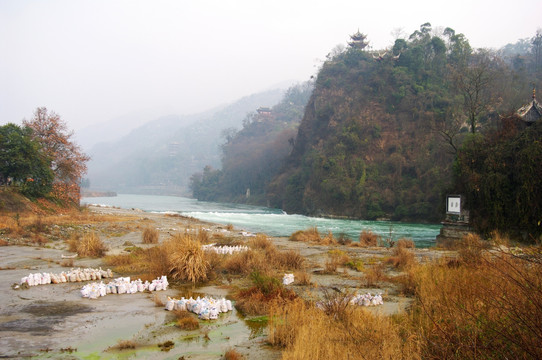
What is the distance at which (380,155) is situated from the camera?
199 feet

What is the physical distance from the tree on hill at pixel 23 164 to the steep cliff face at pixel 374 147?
1490 inches

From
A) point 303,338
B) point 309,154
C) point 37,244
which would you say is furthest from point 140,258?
point 309,154

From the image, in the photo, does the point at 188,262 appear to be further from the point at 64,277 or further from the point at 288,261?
the point at 288,261

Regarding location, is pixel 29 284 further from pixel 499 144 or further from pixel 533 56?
pixel 533 56

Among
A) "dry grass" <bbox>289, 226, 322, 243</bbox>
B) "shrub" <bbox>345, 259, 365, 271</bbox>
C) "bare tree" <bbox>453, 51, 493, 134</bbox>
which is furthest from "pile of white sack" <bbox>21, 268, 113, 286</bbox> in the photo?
"bare tree" <bbox>453, 51, 493, 134</bbox>

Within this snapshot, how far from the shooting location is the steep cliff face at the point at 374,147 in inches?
2107

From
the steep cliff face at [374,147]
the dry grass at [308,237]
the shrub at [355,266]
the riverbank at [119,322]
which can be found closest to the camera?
the riverbank at [119,322]

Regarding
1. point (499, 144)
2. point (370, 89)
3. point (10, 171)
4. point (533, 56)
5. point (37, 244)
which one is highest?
point (533, 56)

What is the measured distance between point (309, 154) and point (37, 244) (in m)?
57.5

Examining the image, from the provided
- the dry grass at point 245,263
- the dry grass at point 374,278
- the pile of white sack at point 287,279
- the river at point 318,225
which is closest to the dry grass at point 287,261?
the dry grass at point 245,263

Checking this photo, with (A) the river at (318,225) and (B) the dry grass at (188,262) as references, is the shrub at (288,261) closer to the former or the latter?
(B) the dry grass at (188,262)

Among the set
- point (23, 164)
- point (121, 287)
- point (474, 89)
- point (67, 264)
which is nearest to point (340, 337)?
point (121, 287)

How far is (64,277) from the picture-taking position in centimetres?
1076

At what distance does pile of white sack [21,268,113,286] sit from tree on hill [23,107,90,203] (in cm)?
2826
